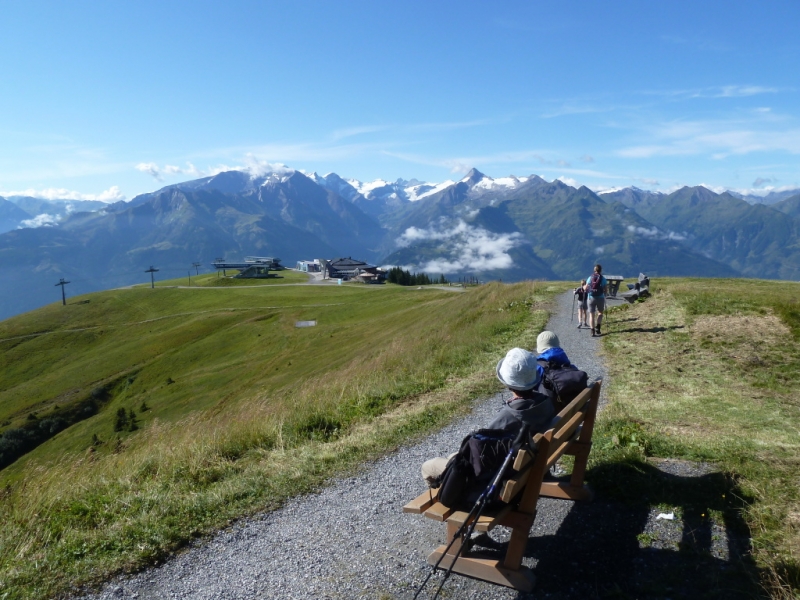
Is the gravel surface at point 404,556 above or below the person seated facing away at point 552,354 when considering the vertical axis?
below

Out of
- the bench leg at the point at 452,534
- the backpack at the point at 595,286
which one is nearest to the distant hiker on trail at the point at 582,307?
the backpack at the point at 595,286

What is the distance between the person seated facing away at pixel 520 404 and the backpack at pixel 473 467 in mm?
539

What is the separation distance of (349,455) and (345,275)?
565 feet

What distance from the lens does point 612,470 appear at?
7.95 metres

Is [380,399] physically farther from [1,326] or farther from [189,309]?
[1,326]

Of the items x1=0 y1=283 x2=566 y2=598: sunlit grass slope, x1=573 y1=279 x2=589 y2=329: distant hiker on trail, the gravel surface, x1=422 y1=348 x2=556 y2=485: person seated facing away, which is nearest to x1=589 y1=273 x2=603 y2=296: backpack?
x1=573 y1=279 x2=589 y2=329: distant hiker on trail

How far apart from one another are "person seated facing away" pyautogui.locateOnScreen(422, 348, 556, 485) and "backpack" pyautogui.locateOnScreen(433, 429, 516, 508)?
0.54 m

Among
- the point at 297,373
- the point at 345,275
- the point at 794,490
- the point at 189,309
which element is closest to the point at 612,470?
the point at 794,490

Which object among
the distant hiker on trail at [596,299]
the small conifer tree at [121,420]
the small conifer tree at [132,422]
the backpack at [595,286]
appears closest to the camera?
the distant hiker on trail at [596,299]

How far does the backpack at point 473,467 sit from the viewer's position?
18.3 feet

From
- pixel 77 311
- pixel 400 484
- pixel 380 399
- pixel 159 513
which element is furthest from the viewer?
pixel 77 311

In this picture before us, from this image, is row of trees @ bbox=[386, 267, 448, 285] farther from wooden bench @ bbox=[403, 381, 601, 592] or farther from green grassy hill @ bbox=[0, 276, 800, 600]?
wooden bench @ bbox=[403, 381, 601, 592]

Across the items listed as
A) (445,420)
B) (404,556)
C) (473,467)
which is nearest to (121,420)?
(445,420)

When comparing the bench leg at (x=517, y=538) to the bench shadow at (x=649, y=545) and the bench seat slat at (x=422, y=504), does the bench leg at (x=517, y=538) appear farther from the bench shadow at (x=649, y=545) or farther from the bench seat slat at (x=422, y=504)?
the bench seat slat at (x=422, y=504)
